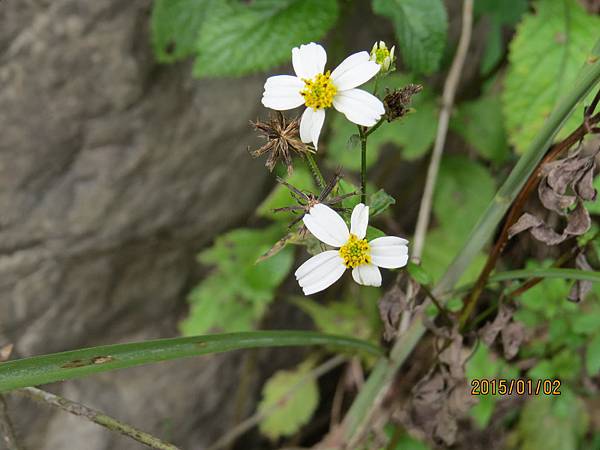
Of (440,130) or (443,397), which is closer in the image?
(443,397)

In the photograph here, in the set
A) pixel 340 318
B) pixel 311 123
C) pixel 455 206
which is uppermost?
pixel 311 123

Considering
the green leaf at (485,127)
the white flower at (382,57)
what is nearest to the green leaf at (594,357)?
the green leaf at (485,127)

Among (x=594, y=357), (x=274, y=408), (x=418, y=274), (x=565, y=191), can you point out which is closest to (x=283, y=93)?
(x=418, y=274)

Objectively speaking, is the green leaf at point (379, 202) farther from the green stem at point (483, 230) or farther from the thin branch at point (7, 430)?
the thin branch at point (7, 430)

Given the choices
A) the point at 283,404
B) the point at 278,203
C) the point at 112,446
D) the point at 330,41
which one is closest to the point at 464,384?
the point at 278,203

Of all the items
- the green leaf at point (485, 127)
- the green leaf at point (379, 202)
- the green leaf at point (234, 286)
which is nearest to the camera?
the green leaf at point (379, 202)

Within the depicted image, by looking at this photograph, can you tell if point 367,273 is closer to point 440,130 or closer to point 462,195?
point 440,130
